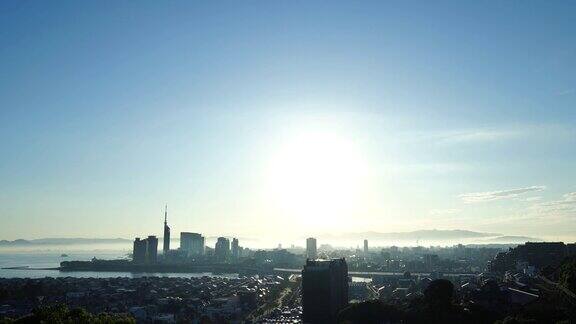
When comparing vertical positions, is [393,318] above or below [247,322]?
above

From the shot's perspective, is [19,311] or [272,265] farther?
[272,265]

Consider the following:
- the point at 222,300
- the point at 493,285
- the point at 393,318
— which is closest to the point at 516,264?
the point at 493,285

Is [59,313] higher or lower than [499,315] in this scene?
higher

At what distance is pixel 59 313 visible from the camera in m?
27.4

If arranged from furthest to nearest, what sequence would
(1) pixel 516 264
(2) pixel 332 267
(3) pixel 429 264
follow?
(3) pixel 429 264, (1) pixel 516 264, (2) pixel 332 267

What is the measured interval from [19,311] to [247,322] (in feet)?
108

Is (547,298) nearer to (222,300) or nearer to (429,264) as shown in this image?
(222,300)

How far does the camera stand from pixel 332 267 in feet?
202

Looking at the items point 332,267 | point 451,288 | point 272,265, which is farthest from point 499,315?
point 272,265

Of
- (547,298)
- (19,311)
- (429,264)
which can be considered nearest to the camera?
(547,298)

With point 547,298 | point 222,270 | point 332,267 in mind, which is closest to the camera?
point 547,298

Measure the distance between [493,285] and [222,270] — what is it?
146m

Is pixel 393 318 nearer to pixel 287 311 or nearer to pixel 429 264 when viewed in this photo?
pixel 287 311

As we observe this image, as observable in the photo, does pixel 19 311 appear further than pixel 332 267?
Yes
